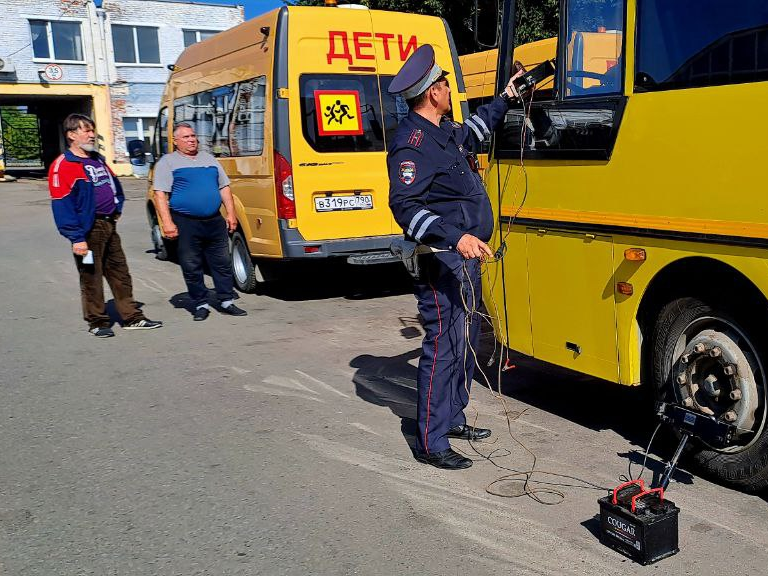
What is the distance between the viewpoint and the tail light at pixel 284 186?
8.48 metres

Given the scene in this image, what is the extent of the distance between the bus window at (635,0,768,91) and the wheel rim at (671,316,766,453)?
1.11 m

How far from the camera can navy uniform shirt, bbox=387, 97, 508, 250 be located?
157 inches

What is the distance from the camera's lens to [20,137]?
45.4 metres

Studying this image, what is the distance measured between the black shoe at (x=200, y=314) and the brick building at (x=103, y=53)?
91.2ft

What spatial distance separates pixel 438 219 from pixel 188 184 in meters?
4.72

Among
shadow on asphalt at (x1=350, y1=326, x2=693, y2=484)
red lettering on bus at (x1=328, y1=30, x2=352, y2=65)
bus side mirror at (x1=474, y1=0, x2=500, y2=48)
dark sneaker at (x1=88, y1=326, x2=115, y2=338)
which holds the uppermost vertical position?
red lettering on bus at (x1=328, y1=30, x2=352, y2=65)

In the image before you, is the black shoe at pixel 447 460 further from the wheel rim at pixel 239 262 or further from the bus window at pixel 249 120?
the wheel rim at pixel 239 262

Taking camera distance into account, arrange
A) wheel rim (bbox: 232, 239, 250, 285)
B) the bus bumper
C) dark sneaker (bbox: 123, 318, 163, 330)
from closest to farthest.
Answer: dark sneaker (bbox: 123, 318, 163, 330), the bus bumper, wheel rim (bbox: 232, 239, 250, 285)

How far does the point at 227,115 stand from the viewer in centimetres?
979

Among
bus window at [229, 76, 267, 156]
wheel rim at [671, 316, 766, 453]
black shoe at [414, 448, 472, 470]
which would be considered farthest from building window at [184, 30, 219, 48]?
wheel rim at [671, 316, 766, 453]

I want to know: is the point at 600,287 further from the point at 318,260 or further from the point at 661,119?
the point at 318,260

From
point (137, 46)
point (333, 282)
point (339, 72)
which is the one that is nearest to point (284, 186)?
point (339, 72)

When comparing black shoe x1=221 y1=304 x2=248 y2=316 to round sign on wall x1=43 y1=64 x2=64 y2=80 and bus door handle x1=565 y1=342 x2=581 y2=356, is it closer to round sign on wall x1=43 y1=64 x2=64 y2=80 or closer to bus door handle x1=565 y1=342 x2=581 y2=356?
bus door handle x1=565 y1=342 x2=581 y2=356

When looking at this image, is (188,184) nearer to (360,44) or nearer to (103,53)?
(360,44)
